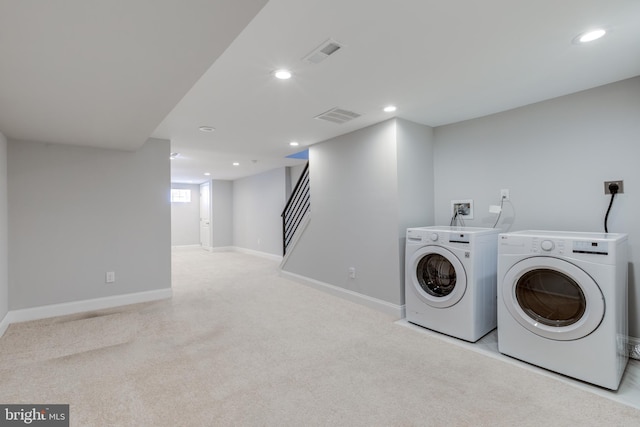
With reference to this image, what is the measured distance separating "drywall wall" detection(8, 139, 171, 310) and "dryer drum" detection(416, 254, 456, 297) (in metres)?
3.20

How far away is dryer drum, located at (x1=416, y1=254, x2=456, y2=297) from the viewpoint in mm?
2789

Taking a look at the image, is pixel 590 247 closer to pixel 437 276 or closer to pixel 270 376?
pixel 437 276

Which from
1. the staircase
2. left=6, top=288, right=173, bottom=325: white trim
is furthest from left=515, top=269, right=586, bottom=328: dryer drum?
the staircase

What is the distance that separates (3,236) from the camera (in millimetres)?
2916

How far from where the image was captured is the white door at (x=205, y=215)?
8742 millimetres

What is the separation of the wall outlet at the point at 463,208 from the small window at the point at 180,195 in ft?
27.5

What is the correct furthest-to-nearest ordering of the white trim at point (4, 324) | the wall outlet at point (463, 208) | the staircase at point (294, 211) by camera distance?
the staircase at point (294, 211) → the wall outlet at point (463, 208) → the white trim at point (4, 324)

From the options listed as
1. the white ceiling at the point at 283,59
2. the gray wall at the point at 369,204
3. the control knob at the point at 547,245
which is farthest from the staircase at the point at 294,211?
the control knob at the point at 547,245

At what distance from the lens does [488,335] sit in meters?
2.68

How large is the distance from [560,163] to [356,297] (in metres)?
2.45

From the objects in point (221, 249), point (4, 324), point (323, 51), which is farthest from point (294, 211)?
point (323, 51)

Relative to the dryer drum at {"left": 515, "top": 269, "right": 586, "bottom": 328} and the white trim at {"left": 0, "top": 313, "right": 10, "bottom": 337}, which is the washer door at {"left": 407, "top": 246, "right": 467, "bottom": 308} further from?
the white trim at {"left": 0, "top": 313, "right": 10, "bottom": 337}

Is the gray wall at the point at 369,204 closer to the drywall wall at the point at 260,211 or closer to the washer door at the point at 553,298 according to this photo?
the washer door at the point at 553,298

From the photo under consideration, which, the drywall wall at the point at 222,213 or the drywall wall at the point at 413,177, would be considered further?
the drywall wall at the point at 222,213
